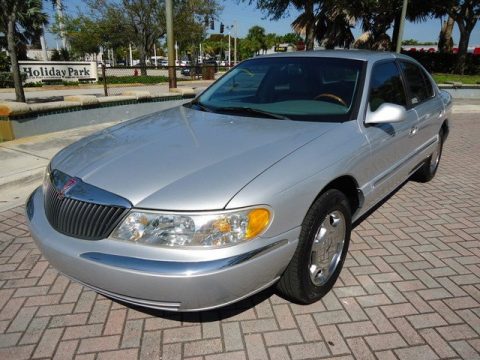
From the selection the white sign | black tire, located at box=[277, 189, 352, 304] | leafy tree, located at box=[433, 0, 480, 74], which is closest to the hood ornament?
black tire, located at box=[277, 189, 352, 304]

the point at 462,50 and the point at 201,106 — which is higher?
the point at 462,50

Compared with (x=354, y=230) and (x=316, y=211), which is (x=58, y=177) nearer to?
(x=316, y=211)

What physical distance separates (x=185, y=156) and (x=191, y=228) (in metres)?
0.60

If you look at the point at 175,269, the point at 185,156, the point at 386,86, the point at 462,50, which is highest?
the point at 462,50

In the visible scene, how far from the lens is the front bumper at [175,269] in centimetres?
200

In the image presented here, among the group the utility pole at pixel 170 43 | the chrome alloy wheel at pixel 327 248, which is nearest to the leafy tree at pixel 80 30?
the utility pole at pixel 170 43

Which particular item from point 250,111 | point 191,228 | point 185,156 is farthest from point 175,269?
point 250,111

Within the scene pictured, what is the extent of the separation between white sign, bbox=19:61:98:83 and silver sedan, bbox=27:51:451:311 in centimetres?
2026

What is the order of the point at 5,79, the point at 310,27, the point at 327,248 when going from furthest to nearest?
the point at 310,27, the point at 5,79, the point at 327,248

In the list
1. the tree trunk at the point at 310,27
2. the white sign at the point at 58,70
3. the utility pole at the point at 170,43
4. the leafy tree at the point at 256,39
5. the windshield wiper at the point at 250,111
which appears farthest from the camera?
the leafy tree at the point at 256,39

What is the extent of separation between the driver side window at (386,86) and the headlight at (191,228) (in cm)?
177

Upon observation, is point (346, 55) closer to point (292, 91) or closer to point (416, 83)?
point (292, 91)

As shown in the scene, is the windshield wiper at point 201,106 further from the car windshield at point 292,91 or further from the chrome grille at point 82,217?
the chrome grille at point 82,217

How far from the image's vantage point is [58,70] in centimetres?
2156
